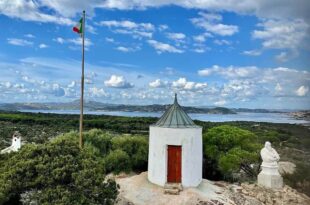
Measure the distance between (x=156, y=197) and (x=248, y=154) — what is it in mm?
10546

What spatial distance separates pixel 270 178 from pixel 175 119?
7.95 meters

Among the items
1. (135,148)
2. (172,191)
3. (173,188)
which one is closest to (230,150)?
(135,148)

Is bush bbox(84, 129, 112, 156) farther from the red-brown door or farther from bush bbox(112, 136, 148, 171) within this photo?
the red-brown door

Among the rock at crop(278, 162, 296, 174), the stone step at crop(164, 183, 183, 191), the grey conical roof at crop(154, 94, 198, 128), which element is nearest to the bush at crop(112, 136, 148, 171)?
the grey conical roof at crop(154, 94, 198, 128)

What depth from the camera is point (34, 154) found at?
17.8 m

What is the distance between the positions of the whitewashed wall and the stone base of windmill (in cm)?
539

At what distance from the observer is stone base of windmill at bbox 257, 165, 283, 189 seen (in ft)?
81.9

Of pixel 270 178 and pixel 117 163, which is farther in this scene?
pixel 117 163

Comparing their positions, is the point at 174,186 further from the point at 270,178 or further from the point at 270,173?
the point at 270,173

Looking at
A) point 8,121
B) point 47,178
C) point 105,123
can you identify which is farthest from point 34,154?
point 8,121

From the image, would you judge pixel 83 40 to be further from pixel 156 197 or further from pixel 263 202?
pixel 263 202

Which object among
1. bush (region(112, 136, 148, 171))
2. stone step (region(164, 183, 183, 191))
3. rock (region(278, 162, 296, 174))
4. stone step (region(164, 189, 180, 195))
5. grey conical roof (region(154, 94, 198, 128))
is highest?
grey conical roof (region(154, 94, 198, 128))

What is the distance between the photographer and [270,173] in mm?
25219

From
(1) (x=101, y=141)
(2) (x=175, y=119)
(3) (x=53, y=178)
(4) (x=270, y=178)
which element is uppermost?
(2) (x=175, y=119)
